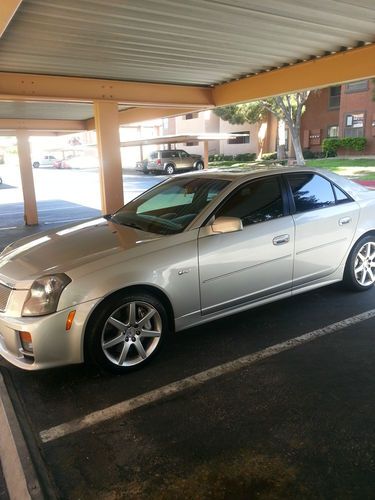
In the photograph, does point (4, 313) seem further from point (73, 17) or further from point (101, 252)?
point (73, 17)

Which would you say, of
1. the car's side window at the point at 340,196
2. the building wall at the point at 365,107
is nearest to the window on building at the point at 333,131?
the building wall at the point at 365,107

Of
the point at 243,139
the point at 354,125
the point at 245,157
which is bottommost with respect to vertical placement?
the point at 245,157

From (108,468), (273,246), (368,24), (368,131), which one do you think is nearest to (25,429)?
(108,468)

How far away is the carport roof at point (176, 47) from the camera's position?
441 centimetres

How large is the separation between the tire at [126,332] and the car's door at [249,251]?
20.1 inches

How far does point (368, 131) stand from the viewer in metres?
29.1

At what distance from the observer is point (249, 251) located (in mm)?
4098

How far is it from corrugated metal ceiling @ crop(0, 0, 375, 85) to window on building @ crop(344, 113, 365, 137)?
25584mm

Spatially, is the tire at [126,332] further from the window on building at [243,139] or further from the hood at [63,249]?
the window on building at [243,139]

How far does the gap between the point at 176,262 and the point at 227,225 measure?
56 cm

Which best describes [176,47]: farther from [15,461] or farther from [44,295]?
[15,461]

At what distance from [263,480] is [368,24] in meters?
5.09

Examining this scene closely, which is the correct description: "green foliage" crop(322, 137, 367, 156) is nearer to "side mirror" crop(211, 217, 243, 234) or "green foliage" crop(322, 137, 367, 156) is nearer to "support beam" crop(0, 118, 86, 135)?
"support beam" crop(0, 118, 86, 135)

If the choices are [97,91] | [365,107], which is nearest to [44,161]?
[365,107]
